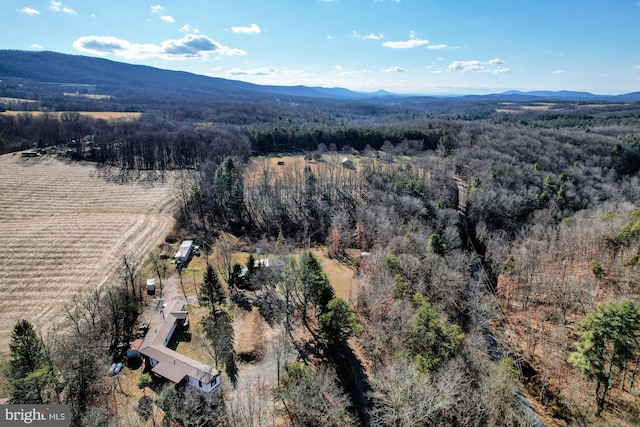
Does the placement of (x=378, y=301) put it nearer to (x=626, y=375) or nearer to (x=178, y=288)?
(x=626, y=375)

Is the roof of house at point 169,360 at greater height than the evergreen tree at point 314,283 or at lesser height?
lesser

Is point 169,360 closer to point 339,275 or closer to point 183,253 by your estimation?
point 183,253

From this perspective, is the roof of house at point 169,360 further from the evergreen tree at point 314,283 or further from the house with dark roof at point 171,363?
the evergreen tree at point 314,283

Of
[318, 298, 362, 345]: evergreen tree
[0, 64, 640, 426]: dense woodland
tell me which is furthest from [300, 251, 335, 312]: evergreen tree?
[318, 298, 362, 345]: evergreen tree

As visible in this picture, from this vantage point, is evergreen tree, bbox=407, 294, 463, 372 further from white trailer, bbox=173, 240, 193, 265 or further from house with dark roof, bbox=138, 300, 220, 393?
white trailer, bbox=173, 240, 193, 265

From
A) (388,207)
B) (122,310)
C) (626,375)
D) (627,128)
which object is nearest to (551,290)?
(626,375)

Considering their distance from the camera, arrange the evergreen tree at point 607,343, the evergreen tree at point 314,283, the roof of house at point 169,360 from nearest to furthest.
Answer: the evergreen tree at point 607,343 → the roof of house at point 169,360 → the evergreen tree at point 314,283

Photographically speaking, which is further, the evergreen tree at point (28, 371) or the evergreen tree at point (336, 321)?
the evergreen tree at point (336, 321)

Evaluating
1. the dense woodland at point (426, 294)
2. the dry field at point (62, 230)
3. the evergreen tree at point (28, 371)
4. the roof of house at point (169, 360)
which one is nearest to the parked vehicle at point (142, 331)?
the roof of house at point (169, 360)
